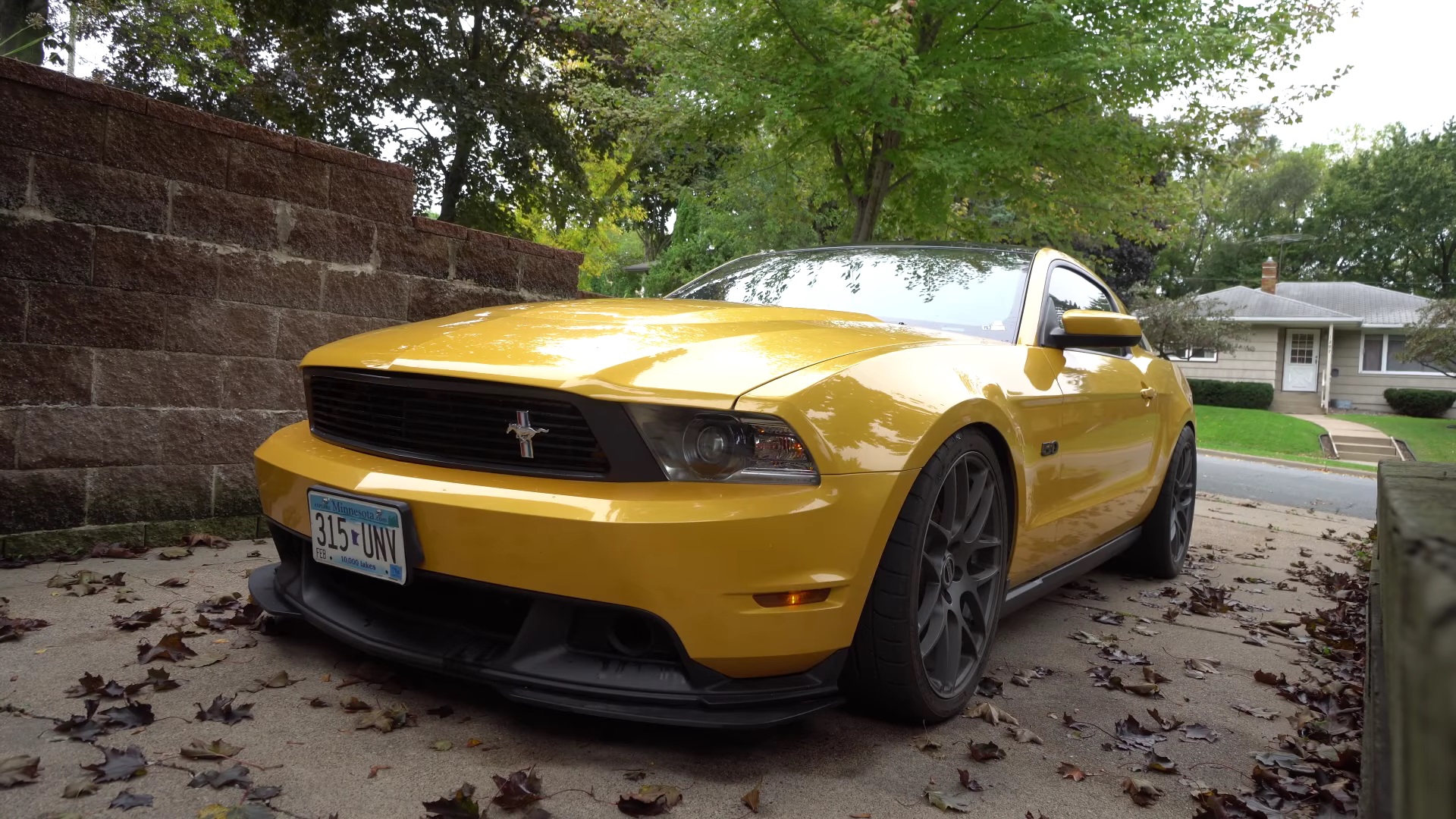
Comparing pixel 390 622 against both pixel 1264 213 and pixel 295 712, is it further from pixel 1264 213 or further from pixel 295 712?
pixel 1264 213

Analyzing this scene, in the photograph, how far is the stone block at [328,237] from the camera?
4352mm

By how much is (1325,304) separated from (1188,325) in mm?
10393

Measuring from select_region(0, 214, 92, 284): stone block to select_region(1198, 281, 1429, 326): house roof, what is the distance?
3063 centimetres

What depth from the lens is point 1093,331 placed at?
3.21 meters

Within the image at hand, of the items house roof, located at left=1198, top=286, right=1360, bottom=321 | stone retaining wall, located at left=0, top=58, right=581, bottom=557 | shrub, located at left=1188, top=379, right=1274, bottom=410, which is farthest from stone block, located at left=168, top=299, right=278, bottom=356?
house roof, located at left=1198, top=286, right=1360, bottom=321

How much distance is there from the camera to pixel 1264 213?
47875 mm

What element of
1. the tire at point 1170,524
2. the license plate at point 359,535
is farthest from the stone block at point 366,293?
the tire at point 1170,524

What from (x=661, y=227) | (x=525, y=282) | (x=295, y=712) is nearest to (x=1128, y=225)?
(x=525, y=282)

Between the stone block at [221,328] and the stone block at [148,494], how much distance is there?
51 cm

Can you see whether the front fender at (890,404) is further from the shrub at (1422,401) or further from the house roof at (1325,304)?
the shrub at (1422,401)

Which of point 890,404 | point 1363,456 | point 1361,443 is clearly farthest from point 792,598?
point 1361,443

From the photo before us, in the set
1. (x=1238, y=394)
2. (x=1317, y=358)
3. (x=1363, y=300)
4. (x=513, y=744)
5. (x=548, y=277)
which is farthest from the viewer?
(x=1363, y=300)

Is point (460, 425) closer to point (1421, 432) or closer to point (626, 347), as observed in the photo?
point (626, 347)

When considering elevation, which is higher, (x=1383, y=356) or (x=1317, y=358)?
(x=1383, y=356)
